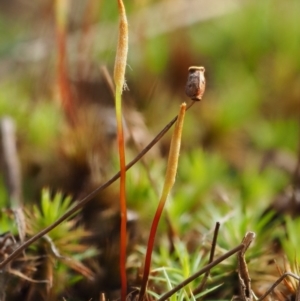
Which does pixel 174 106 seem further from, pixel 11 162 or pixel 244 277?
pixel 244 277

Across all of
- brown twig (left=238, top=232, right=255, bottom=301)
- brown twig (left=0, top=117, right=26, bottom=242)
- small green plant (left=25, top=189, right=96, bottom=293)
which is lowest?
brown twig (left=238, top=232, right=255, bottom=301)

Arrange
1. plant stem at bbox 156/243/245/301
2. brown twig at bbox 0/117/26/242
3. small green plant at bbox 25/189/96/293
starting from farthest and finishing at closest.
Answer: brown twig at bbox 0/117/26/242
small green plant at bbox 25/189/96/293
plant stem at bbox 156/243/245/301

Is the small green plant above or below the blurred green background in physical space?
below

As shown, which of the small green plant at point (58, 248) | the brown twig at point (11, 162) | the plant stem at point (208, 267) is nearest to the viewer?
the plant stem at point (208, 267)

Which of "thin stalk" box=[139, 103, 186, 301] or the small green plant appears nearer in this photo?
"thin stalk" box=[139, 103, 186, 301]

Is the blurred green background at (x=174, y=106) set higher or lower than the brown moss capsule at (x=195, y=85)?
higher

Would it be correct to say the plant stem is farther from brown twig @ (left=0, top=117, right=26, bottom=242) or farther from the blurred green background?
brown twig @ (left=0, top=117, right=26, bottom=242)

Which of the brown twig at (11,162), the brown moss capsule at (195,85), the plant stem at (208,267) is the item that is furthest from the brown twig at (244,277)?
the brown twig at (11,162)

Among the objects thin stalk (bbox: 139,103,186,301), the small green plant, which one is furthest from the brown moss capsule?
the small green plant

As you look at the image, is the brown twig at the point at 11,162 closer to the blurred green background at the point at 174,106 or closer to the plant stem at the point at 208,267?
the blurred green background at the point at 174,106

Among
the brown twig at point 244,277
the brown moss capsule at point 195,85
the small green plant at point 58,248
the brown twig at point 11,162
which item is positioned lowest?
the brown twig at point 244,277

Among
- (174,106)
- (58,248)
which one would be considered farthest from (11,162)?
(174,106)

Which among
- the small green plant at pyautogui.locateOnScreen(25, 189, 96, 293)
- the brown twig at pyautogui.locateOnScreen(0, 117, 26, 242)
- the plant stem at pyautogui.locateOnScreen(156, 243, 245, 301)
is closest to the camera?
the plant stem at pyautogui.locateOnScreen(156, 243, 245, 301)

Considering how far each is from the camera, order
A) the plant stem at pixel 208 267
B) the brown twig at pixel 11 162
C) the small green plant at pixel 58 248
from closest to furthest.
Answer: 1. the plant stem at pixel 208 267
2. the small green plant at pixel 58 248
3. the brown twig at pixel 11 162
